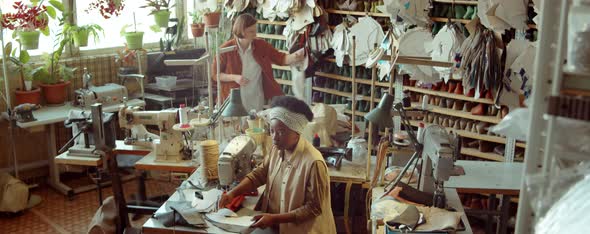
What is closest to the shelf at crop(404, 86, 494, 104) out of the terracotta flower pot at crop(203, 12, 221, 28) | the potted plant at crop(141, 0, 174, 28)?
the terracotta flower pot at crop(203, 12, 221, 28)

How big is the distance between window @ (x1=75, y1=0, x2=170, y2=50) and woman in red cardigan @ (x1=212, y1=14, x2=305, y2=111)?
1.48 meters

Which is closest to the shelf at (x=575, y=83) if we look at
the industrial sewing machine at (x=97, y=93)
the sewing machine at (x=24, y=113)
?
the industrial sewing machine at (x=97, y=93)

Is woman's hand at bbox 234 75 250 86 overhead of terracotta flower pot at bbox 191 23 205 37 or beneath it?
beneath

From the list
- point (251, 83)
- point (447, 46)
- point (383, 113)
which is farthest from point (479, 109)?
point (383, 113)

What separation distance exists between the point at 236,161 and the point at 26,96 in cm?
267

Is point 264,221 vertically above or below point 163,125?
below

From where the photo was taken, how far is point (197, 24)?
18.8 feet

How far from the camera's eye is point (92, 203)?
189 inches

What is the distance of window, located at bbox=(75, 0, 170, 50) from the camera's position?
5344mm

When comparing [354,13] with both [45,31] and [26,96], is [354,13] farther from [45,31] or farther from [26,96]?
[26,96]

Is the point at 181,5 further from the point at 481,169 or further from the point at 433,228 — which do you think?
the point at 433,228

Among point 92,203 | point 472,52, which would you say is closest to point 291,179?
point 472,52

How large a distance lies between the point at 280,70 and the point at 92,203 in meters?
2.14

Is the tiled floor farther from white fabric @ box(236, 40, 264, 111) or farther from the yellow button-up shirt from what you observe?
the yellow button-up shirt
